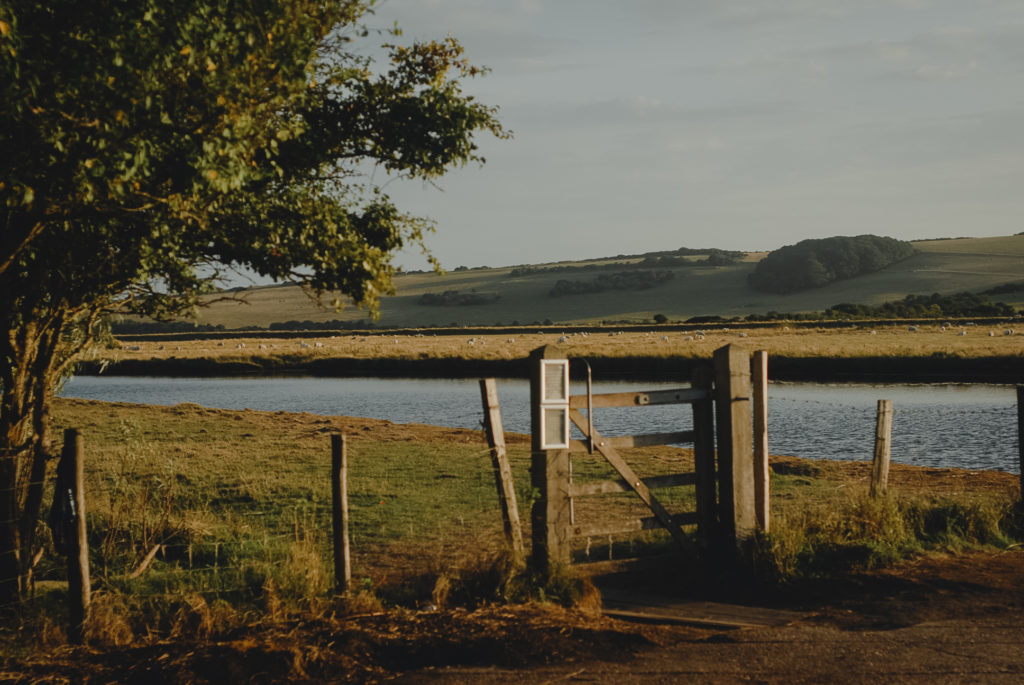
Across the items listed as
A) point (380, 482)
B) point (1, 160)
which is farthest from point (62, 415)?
point (1, 160)

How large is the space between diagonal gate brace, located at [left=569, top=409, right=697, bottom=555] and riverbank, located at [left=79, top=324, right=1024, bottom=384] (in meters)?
28.2

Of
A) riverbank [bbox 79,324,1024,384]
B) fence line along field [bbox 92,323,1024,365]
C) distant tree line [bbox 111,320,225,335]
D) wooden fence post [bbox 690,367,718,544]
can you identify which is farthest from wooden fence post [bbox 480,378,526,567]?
distant tree line [bbox 111,320,225,335]

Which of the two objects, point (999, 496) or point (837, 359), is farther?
point (837, 359)

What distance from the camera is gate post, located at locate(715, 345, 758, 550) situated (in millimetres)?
9031

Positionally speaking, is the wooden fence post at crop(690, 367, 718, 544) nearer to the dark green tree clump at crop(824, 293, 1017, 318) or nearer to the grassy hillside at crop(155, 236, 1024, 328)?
the dark green tree clump at crop(824, 293, 1017, 318)

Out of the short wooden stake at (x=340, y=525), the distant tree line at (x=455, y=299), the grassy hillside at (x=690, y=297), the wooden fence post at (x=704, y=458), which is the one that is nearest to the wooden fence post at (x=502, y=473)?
the short wooden stake at (x=340, y=525)

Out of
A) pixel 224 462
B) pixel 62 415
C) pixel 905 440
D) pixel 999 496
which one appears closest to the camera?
pixel 999 496

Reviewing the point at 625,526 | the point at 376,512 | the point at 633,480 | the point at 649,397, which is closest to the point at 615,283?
the point at 376,512

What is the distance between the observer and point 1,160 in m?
7.41

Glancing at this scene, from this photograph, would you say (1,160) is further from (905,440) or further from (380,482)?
(905,440)

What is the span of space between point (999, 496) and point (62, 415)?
2612 centimetres

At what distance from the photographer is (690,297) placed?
163000 millimetres

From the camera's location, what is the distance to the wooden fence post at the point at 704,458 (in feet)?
29.9

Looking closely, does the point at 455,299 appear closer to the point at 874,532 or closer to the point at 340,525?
the point at 874,532
